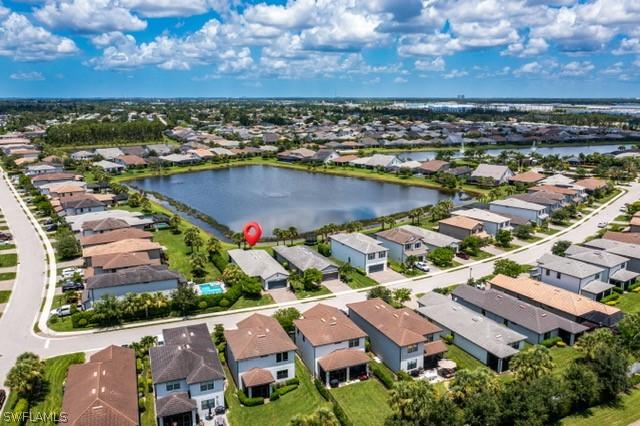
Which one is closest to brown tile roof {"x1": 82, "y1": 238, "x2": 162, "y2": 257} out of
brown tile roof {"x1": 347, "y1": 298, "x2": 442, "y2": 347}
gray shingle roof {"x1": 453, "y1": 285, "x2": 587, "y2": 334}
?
brown tile roof {"x1": 347, "y1": 298, "x2": 442, "y2": 347}

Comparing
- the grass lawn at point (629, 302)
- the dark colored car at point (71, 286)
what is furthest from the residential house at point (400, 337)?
the dark colored car at point (71, 286)

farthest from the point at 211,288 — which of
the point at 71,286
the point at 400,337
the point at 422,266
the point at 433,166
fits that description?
the point at 433,166

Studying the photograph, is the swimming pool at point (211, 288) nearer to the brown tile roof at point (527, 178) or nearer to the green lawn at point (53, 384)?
the green lawn at point (53, 384)

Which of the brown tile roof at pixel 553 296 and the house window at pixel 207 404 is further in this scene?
the brown tile roof at pixel 553 296

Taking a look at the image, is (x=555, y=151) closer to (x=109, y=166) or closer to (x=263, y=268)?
(x=109, y=166)

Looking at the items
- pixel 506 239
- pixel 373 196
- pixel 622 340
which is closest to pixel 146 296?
pixel 622 340

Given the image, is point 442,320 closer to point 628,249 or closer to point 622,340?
point 622,340
